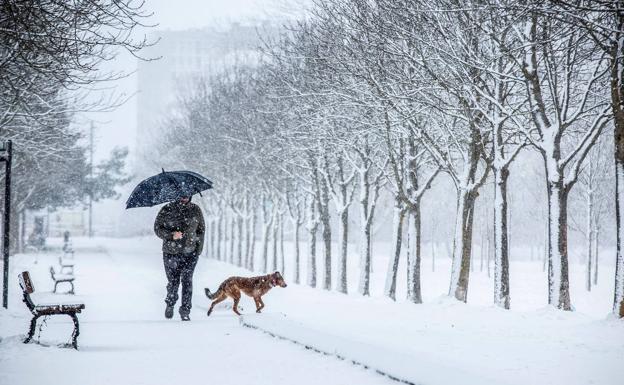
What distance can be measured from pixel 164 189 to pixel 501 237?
7.23m

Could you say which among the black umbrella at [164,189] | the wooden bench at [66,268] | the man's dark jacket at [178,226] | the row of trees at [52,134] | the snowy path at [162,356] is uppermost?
the row of trees at [52,134]

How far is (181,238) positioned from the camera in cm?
1049

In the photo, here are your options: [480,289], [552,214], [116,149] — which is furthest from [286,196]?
[116,149]

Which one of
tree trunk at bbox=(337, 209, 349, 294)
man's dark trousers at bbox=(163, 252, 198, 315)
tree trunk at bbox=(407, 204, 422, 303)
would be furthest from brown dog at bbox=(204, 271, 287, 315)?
tree trunk at bbox=(337, 209, 349, 294)

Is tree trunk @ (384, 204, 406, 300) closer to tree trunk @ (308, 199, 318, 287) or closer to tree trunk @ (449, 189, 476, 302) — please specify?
tree trunk @ (449, 189, 476, 302)

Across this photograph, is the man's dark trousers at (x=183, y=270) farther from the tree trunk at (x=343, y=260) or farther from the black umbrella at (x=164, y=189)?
the tree trunk at (x=343, y=260)

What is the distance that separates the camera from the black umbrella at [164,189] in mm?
10773

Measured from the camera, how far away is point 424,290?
118ft

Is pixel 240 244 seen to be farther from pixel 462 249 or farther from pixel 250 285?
pixel 250 285

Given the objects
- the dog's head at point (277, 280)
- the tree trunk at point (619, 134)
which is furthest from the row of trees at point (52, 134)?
the tree trunk at point (619, 134)

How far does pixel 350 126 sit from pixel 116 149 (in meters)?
41.5

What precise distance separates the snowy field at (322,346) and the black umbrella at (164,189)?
1942mm

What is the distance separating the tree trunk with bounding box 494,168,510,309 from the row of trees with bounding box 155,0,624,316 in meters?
0.02

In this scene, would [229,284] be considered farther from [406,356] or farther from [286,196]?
[286,196]
